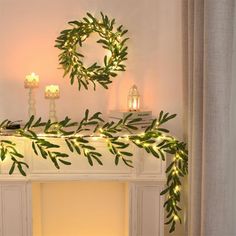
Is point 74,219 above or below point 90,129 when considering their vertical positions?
below

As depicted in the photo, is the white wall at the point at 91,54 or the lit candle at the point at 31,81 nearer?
the lit candle at the point at 31,81

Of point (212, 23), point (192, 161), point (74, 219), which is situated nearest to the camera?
point (212, 23)

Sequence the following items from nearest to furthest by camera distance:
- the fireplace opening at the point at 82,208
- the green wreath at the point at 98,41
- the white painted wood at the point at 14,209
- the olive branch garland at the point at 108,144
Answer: the olive branch garland at the point at 108,144 → the white painted wood at the point at 14,209 → the green wreath at the point at 98,41 → the fireplace opening at the point at 82,208

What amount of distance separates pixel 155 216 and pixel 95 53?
114cm

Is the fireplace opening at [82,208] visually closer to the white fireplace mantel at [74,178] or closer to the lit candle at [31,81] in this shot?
the white fireplace mantel at [74,178]

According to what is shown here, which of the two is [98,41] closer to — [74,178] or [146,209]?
[74,178]

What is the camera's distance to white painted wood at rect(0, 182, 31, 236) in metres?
2.25

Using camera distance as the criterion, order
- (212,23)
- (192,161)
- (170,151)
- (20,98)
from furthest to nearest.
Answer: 1. (20,98)
2. (170,151)
3. (192,161)
4. (212,23)

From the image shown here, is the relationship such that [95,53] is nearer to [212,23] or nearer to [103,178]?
[103,178]

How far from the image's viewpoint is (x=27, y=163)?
221cm

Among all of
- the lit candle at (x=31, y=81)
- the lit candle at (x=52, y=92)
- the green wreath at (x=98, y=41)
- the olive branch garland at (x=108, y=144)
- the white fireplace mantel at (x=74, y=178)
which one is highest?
the green wreath at (x=98, y=41)

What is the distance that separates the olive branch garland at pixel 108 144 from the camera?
2.14 metres

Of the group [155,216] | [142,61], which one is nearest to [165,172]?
[155,216]

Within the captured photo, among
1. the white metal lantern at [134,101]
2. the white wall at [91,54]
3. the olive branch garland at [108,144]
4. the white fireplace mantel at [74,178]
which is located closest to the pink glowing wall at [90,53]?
the white wall at [91,54]
